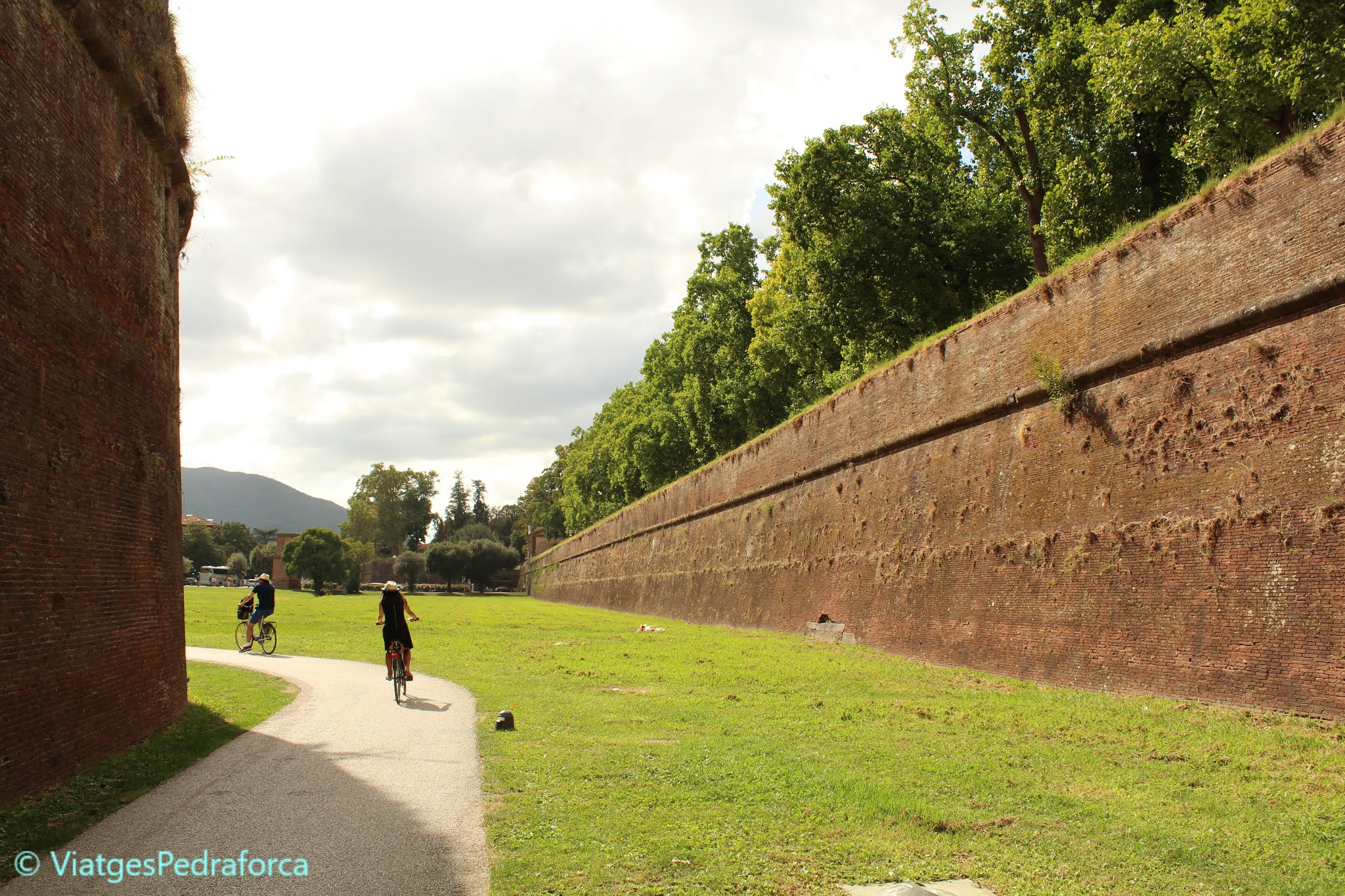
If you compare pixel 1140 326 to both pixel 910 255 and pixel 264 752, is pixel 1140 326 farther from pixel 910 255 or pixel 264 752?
pixel 910 255

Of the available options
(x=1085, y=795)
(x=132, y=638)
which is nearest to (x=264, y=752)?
(x=132, y=638)

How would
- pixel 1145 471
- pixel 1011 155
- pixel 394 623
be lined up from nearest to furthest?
pixel 1145 471
pixel 394 623
pixel 1011 155

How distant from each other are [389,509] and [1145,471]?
100700mm

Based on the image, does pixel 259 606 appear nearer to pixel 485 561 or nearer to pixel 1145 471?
pixel 1145 471

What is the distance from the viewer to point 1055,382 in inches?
461

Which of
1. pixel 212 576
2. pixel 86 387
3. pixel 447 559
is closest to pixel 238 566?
pixel 212 576

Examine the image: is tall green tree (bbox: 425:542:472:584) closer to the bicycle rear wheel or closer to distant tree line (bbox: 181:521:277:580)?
distant tree line (bbox: 181:521:277:580)

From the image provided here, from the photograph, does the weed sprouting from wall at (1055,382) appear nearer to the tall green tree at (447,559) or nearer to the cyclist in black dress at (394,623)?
the cyclist in black dress at (394,623)

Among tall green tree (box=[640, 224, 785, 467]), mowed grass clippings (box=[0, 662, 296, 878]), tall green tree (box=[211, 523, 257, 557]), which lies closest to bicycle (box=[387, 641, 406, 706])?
mowed grass clippings (box=[0, 662, 296, 878])

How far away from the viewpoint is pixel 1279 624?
26.4 feet

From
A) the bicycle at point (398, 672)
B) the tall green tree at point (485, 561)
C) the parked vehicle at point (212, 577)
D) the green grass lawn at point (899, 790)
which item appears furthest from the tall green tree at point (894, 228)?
the parked vehicle at point (212, 577)

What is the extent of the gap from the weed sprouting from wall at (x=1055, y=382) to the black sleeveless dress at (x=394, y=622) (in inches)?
331

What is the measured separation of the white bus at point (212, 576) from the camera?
80938 millimetres

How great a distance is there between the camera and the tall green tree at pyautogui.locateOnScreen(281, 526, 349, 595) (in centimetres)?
6359
